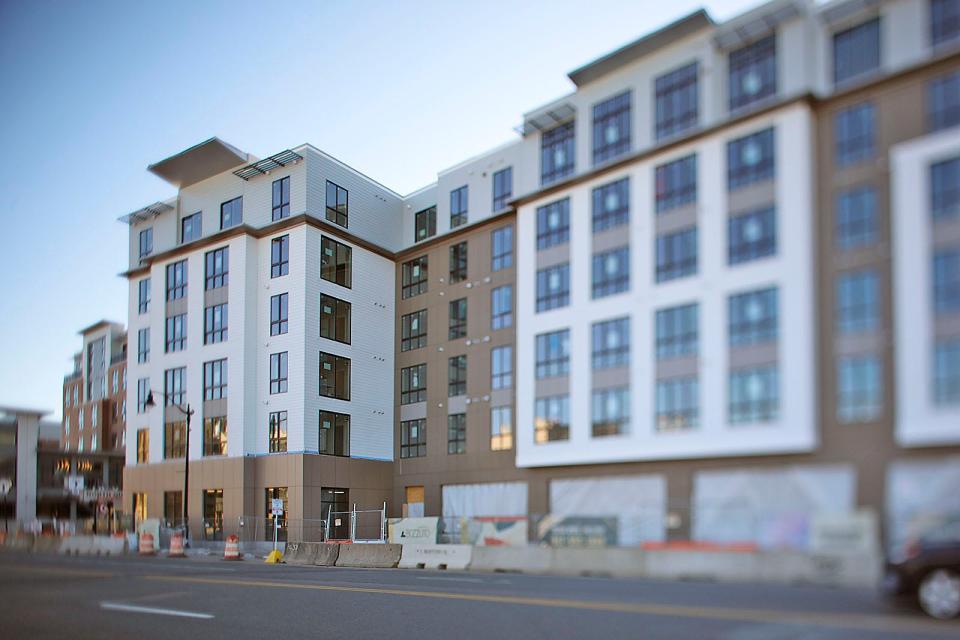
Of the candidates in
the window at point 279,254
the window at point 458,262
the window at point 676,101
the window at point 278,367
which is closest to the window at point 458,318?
the window at point 458,262

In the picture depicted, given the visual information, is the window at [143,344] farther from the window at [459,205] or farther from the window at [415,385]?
the window at [459,205]

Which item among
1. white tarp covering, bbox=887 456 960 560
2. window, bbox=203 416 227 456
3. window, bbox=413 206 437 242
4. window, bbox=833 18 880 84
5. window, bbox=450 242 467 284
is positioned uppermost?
window, bbox=413 206 437 242

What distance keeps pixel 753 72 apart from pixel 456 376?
1.96 meters

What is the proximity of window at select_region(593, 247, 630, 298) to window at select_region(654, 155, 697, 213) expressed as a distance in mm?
211

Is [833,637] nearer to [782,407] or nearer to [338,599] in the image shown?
[782,407]

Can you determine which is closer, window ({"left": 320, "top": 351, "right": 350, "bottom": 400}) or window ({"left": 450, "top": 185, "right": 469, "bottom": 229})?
window ({"left": 450, "top": 185, "right": 469, "bottom": 229})

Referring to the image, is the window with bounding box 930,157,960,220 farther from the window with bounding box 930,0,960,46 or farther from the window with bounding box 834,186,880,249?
the window with bounding box 930,0,960,46

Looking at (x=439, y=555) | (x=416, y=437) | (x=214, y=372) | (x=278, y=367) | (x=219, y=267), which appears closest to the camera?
(x=416, y=437)

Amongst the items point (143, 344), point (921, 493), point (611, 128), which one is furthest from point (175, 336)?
point (921, 493)

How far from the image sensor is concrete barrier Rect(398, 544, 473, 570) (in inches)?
213

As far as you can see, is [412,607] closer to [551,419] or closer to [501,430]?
[501,430]

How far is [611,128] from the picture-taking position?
2.84 m

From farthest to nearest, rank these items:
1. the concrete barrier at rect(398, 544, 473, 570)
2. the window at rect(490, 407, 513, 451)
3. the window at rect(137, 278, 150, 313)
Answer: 1. the window at rect(137, 278, 150, 313)
2. the concrete barrier at rect(398, 544, 473, 570)
3. the window at rect(490, 407, 513, 451)

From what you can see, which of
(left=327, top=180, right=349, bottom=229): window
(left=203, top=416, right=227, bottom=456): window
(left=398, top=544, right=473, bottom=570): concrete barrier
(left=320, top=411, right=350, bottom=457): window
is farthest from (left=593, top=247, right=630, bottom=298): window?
(left=203, top=416, right=227, bottom=456): window
